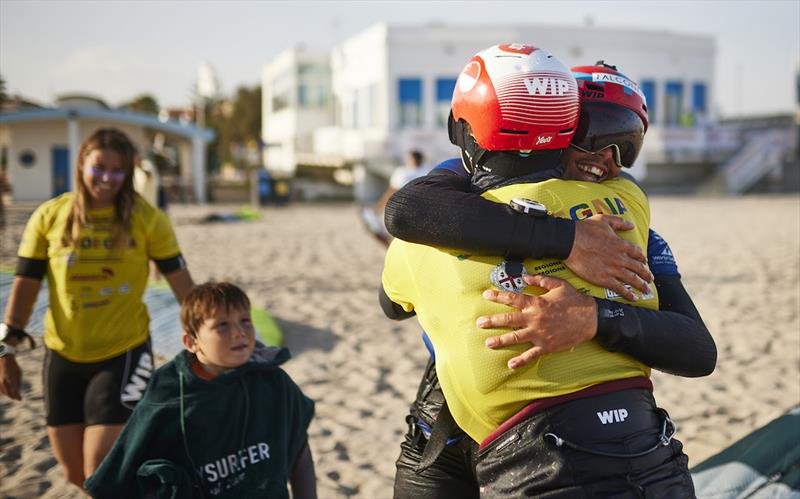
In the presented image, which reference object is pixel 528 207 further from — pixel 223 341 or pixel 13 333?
pixel 13 333

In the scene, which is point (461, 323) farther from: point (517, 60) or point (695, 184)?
point (695, 184)

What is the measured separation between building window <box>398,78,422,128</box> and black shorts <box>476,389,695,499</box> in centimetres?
3340

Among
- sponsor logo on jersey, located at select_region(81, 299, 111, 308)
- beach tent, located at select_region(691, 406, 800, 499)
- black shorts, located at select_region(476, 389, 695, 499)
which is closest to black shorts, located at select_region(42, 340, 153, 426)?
sponsor logo on jersey, located at select_region(81, 299, 111, 308)

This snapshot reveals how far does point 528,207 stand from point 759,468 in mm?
2699

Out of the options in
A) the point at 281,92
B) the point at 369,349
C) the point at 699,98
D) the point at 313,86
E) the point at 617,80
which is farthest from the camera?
the point at 281,92

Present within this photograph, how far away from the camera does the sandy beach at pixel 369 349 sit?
470cm

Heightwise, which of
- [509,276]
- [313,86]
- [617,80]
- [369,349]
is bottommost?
[369,349]

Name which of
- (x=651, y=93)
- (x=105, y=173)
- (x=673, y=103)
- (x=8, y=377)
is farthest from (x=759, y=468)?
(x=673, y=103)

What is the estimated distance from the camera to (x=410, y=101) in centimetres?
3438

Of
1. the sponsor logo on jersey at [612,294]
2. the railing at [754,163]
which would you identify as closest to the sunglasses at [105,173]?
the sponsor logo on jersey at [612,294]

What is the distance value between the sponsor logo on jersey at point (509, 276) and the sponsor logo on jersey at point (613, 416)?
0.32 meters

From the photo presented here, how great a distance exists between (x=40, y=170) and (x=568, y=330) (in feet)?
100.0

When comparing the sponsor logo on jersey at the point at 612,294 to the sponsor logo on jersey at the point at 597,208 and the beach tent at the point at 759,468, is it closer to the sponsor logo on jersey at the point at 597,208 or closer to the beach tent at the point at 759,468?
the sponsor logo on jersey at the point at 597,208

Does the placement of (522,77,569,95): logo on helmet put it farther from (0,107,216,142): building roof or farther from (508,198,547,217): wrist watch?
(0,107,216,142): building roof
